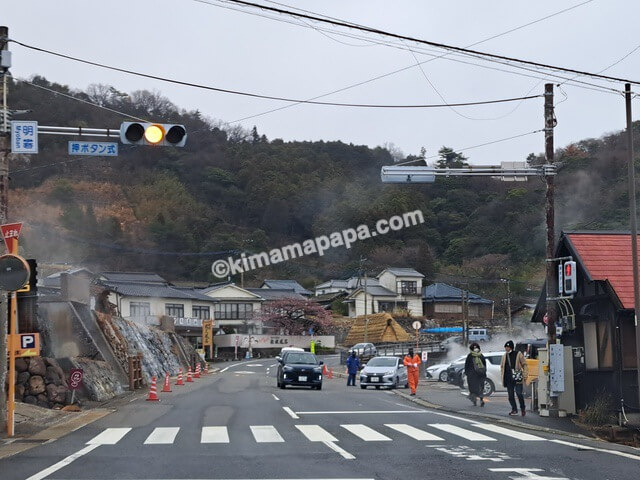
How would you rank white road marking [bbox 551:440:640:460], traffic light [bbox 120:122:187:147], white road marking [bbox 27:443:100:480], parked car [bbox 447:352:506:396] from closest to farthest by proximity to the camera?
white road marking [bbox 27:443:100:480]
white road marking [bbox 551:440:640:460]
traffic light [bbox 120:122:187:147]
parked car [bbox 447:352:506:396]

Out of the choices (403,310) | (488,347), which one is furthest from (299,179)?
(488,347)

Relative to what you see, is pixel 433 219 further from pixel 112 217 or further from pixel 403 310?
pixel 112 217

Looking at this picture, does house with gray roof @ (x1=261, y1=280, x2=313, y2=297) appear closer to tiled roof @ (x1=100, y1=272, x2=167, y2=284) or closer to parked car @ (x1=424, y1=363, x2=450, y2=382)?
tiled roof @ (x1=100, y1=272, x2=167, y2=284)

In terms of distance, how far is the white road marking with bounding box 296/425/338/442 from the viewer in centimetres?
1447

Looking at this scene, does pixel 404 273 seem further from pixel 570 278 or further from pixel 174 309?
pixel 570 278

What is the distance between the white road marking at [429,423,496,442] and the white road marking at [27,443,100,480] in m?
6.54

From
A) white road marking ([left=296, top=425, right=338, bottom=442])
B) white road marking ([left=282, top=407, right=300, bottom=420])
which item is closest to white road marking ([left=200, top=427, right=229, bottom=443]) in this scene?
white road marking ([left=296, top=425, right=338, bottom=442])

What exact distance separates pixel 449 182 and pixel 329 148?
26.1 metres

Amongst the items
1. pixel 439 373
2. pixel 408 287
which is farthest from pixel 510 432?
pixel 408 287

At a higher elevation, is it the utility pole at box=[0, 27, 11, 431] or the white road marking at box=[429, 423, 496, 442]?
the utility pole at box=[0, 27, 11, 431]

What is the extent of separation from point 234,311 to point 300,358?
178 ft

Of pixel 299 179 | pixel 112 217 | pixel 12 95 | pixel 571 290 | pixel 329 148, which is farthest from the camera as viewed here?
pixel 329 148

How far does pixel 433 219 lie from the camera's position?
285ft

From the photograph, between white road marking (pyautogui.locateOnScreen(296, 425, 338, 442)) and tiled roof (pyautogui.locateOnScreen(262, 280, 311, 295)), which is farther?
tiled roof (pyautogui.locateOnScreen(262, 280, 311, 295))
